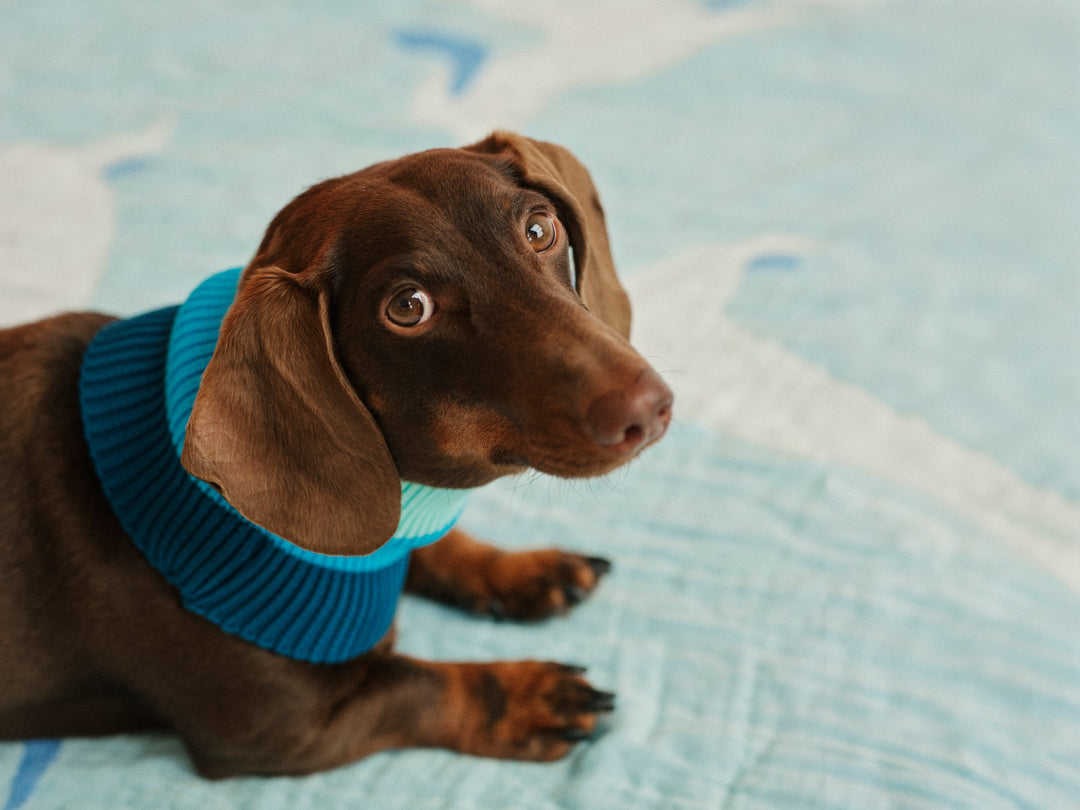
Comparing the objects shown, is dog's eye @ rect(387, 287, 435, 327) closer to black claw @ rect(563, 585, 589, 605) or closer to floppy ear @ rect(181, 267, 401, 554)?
floppy ear @ rect(181, 267, 401, 554)

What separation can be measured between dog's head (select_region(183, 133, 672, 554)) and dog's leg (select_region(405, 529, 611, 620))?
0.69 metres

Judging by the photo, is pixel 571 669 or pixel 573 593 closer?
pixel 571 669

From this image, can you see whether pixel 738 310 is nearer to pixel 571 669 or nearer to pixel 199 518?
pixel 571 669

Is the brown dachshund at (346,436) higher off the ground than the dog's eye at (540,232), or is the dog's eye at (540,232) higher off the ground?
the dog's eye at (540,232)

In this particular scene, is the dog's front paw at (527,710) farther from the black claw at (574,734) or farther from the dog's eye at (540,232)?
the dog's eye at (540,232)

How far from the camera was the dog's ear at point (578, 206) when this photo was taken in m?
1.85

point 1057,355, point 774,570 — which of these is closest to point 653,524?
point 774,570

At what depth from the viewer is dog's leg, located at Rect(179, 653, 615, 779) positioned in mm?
1895

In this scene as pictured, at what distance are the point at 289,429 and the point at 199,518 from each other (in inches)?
12.6

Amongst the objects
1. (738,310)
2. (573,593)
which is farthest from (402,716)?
(738,310)

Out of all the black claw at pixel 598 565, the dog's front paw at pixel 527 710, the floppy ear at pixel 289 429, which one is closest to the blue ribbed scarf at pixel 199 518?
the floppy ear at pixel 289 429

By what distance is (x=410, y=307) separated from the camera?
1595 millimetres

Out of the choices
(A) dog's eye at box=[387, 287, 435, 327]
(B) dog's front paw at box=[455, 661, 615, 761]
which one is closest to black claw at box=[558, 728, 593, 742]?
(B) dog's front paw at box=[455, 661, 615, 761]

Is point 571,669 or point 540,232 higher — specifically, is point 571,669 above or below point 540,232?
below
